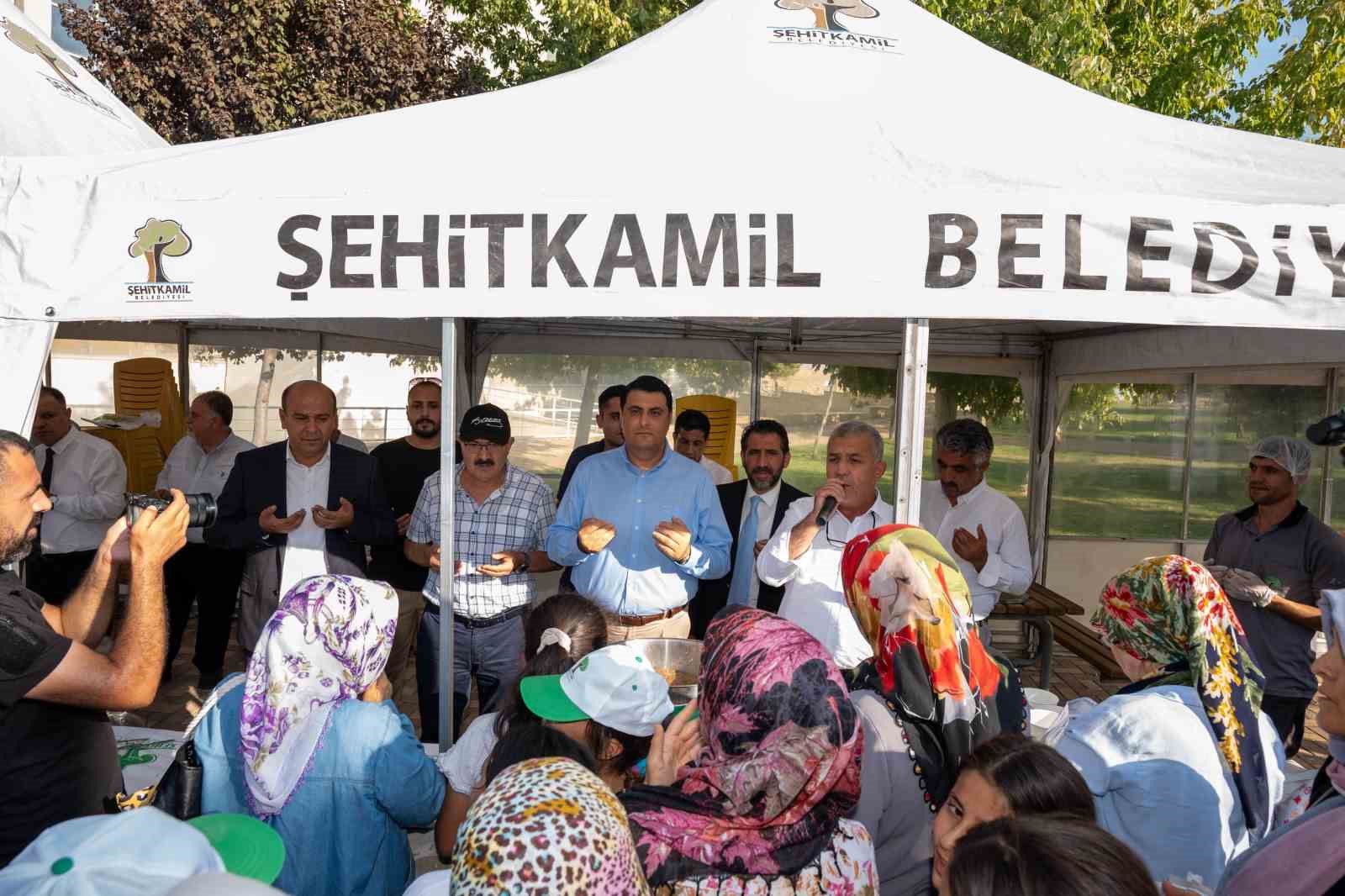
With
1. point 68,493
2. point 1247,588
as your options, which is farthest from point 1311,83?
point 68,493

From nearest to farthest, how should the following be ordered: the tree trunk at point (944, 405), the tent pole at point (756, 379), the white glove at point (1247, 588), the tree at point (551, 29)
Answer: the white glove at point (1247, 588) → the tent pole at point (756, 379) → the tree trunk at point (944, 405) → the tree at point (551, 29)

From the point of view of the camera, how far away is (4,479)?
1884mm

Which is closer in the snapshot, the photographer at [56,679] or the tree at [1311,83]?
the photographer at [56,679]

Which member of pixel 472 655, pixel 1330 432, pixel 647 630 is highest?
pixel 1330 432

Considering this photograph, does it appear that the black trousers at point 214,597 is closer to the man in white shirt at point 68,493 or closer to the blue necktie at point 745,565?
the man in white shirt at point 68,493

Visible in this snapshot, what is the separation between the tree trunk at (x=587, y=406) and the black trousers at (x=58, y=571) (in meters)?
3.72

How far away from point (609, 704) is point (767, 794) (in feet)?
1.83

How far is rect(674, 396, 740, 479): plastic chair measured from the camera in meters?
6.88

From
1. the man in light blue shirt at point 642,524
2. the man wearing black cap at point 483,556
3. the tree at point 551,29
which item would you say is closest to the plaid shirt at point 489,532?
the man wearing black cap at point 483,556

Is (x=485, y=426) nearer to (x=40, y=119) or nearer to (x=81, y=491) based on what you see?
(x=40, y=119)

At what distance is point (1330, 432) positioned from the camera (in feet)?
8.03

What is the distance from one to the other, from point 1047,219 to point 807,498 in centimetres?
131

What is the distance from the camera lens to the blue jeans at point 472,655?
3490 mm

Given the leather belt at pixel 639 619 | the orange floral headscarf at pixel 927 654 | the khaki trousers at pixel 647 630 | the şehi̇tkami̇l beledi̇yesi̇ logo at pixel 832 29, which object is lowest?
the khaki trousers at pixel 647 630
